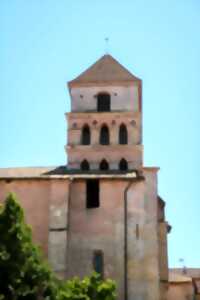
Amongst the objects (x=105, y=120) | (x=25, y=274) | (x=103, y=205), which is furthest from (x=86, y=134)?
(x=25, y=274)

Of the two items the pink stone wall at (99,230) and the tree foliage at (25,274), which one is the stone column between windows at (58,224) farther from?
the tree foliage at (25,274)

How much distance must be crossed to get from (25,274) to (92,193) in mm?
8958

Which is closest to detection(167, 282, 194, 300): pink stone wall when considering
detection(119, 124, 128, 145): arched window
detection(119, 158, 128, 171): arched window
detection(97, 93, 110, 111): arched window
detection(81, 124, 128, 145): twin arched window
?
detection(119, 158, 128, 171): arched window

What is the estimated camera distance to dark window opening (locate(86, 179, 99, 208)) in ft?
108

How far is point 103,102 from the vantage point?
127ft

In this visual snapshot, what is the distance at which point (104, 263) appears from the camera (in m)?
31.4

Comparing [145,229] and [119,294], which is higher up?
[145,229]

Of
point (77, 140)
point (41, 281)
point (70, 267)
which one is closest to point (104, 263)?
point (70, 267)

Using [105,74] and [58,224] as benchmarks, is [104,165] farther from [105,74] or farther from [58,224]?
[105,74]

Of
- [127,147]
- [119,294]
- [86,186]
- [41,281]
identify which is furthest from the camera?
[127,147]

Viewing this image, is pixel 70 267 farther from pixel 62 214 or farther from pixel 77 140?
pixel 77 140

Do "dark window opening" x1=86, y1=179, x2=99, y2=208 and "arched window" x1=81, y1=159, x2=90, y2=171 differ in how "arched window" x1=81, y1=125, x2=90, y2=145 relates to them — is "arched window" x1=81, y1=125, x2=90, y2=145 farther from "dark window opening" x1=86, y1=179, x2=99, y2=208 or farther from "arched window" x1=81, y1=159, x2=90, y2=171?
"dark window opening" x1=86, y1=179, x2=99, y2=208

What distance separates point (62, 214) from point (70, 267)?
2.70 meters

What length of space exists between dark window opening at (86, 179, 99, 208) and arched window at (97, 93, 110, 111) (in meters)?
6.61
